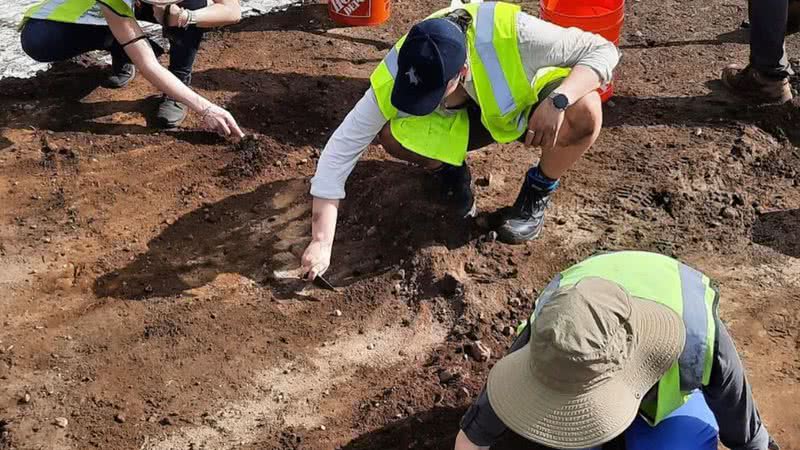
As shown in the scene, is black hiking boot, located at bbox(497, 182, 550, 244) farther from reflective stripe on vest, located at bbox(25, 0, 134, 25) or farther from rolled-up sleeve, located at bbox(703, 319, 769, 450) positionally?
reflective stripe on vest, located at bbox(25, 0, 134, 25)

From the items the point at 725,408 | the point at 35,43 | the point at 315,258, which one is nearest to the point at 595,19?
the point at 315,258

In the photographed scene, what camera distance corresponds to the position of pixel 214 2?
12.4 feet

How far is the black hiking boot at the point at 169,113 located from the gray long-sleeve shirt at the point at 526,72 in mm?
1346

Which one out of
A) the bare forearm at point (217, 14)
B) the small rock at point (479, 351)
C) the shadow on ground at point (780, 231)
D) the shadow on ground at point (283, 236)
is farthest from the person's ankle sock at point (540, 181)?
the bare forearm at point (217, 14)

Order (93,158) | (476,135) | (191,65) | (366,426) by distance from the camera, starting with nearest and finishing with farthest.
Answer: (366,426)
(476,135)
(93,158)
(191,65)

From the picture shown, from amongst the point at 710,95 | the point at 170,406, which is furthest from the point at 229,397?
the point at 710,95

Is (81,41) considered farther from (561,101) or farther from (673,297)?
(673,297)

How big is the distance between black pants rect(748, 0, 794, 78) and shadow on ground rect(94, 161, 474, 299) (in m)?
1.59

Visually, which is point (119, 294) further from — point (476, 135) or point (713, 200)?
point (713, 200)

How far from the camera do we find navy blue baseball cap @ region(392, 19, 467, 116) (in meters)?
2.46

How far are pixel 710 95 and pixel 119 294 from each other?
2690 millimetres

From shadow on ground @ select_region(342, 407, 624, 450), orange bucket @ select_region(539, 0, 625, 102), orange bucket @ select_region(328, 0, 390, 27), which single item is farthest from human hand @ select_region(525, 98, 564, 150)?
orange bucket @ select_region(328, 0, 390, 27)

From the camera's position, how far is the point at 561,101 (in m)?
2.71

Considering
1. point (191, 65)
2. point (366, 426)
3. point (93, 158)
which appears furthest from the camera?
point (191, 65)
